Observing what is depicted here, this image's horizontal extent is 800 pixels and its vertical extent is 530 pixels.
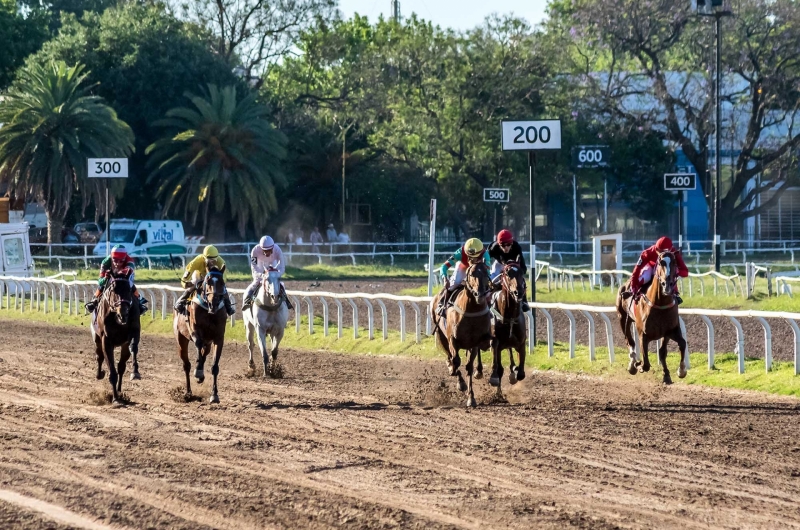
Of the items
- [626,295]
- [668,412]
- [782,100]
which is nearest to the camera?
[668,412]

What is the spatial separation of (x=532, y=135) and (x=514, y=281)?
4.66 meters

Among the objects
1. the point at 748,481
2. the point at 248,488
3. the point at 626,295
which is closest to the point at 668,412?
the point at 626,295

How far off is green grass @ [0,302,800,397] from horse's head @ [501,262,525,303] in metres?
3.02

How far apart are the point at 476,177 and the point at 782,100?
12.6m

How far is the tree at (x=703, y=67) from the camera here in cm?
4584

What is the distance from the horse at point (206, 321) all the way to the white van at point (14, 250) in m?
22.7

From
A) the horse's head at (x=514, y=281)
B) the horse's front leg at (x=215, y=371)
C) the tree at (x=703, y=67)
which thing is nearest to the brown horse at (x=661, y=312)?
the horse's head at (x=514, y=281)

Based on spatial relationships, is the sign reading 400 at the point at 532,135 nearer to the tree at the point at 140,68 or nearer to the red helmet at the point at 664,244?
the red helmet at the point at 664,244

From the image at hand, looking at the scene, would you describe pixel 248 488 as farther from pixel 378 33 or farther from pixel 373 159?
pixel 378 33

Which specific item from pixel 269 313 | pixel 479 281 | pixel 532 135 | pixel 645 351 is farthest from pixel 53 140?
pixel 479 281

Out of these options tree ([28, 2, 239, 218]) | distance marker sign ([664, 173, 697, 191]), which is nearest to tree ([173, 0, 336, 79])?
tree ([28, 2, 239, 218])

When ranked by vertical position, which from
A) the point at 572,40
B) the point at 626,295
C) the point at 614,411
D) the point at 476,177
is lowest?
the point at 614,411

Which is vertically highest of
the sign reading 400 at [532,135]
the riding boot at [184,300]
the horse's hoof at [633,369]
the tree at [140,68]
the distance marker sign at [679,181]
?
the tree at [140,68]

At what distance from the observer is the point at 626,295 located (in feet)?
50.0
